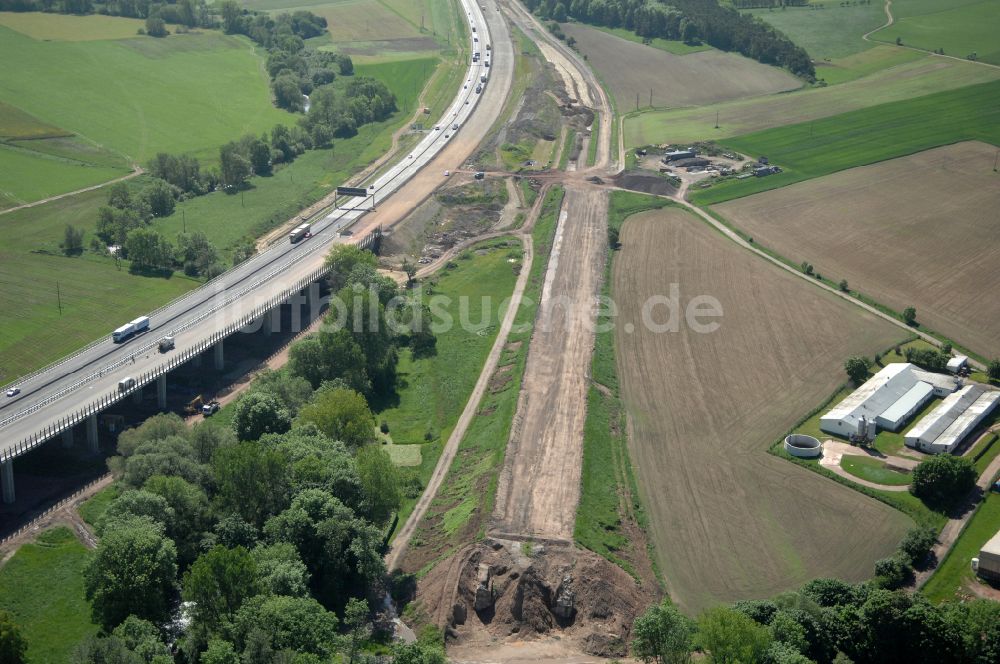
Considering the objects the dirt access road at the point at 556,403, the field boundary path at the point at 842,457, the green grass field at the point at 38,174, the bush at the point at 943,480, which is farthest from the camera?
the green grass field at the point at 38,174

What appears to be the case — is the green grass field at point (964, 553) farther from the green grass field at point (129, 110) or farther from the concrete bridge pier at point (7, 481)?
the green grass field at point (129, 110)

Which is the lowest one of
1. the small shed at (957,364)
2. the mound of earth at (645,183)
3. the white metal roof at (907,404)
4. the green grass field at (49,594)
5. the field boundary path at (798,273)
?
the green grass field at (49,594)

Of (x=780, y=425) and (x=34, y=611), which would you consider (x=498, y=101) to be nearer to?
(x=780, y=425)

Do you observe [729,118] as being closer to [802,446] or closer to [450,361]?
[450,361]

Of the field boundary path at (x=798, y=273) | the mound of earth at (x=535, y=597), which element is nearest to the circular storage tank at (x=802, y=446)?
the mound of earth at (x=535, y=597)

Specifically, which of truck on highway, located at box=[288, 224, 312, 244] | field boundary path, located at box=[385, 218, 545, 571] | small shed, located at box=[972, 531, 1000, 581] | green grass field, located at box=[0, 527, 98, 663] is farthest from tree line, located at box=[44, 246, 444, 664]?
truck on highway, located at box=[288, 224, 312, 244]

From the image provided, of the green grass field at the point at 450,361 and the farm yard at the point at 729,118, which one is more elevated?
the farm yard at the point at 729,118

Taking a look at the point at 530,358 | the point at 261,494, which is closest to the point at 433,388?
the point at 530,358

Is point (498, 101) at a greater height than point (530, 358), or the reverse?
point (498, 101)
